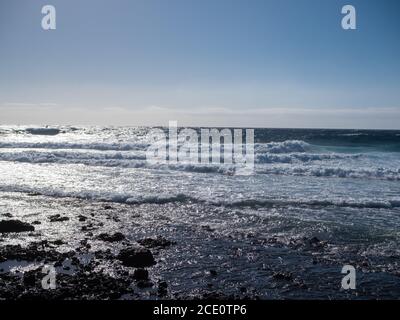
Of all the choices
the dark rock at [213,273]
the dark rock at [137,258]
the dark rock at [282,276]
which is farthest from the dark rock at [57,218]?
the dark rock at [282,276]

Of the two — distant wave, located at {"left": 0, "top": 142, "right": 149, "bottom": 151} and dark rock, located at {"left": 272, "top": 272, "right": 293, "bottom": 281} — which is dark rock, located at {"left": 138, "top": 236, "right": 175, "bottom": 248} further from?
distant wave, located at {"left": 0, "top": 142, "right": 149, "bottom": 151}

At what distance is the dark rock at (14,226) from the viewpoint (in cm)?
1114

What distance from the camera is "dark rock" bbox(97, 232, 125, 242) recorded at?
34.1 feet

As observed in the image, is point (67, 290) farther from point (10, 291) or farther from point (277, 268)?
point (277, 268)

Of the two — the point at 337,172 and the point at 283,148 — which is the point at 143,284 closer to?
the point at 337,172

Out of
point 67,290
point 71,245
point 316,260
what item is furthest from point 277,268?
point 71,245

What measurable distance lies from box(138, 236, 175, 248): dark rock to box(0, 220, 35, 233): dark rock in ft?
12.2

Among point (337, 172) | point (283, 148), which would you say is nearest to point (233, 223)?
point (337, 172)

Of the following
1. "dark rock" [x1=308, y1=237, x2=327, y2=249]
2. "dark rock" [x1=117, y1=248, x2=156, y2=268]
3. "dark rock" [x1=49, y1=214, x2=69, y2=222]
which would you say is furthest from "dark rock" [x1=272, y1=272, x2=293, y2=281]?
"dark rock" [x1=49, y1=214, x2=69, y2=222]

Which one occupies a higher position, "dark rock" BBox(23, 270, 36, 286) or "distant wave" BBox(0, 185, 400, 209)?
"distant wave" BBox(0, 185, 400, 209)

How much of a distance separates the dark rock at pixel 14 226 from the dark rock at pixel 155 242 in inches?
147

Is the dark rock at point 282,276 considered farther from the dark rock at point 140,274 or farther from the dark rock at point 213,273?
the dark rock at point 140,274

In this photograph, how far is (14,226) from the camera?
11312mm

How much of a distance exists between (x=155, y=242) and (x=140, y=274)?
2.27 m
